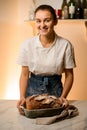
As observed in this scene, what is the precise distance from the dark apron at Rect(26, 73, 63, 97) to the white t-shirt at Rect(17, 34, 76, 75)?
5 centimetres

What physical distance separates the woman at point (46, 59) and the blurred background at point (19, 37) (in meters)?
1.11

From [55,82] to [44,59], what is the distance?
0.58ft

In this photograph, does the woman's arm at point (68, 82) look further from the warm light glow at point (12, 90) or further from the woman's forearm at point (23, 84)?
the warm light glow at point (12, 90)

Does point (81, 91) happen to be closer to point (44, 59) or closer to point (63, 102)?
point (44, 59)

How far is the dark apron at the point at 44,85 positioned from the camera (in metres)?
1.71

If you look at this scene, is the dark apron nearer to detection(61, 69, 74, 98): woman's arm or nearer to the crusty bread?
detection(61, 69, 74, 98): woman's arm

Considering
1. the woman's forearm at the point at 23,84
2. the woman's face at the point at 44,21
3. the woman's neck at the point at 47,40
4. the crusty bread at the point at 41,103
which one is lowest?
the woman's forearm at the point at 23,84

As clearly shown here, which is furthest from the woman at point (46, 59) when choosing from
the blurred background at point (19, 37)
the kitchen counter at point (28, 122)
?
the blurred background at point (19, 37)

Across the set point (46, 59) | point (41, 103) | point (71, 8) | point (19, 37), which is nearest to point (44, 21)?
point (46, 59)

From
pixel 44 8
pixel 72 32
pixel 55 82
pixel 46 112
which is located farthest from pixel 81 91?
pixel 46 112

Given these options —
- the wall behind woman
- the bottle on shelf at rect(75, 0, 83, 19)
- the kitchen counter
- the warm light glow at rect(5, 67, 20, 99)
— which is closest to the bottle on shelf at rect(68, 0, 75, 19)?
the bottle on shelf at rect(75, 0, 83, 19)

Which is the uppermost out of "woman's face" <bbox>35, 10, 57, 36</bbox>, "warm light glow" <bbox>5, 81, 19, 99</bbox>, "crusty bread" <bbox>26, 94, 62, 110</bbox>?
"woman's face" <bbox>35, 10, 57, 36</bbox>

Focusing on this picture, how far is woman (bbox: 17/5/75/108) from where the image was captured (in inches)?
64.5

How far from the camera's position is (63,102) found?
132 cm
